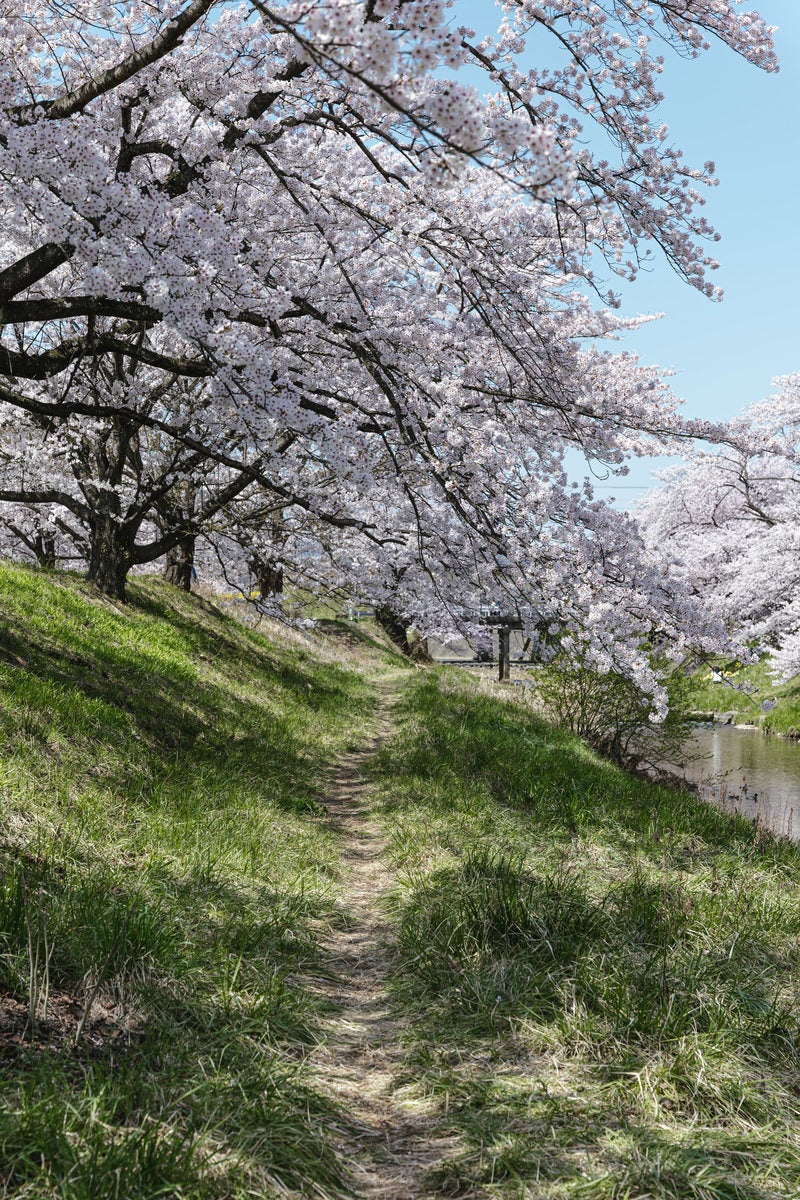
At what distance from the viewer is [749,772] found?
15.0 metres

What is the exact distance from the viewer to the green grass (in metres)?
2.71

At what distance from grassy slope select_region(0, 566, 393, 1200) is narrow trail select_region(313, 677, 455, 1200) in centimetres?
12

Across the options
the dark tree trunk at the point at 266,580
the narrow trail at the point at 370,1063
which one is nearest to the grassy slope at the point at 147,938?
the narrow trail at the point at 370,1063

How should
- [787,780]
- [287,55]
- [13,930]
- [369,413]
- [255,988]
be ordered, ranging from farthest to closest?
[787,780], [369,413], [287,55], [255,988], [13,930]

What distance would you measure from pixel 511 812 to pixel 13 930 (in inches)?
160

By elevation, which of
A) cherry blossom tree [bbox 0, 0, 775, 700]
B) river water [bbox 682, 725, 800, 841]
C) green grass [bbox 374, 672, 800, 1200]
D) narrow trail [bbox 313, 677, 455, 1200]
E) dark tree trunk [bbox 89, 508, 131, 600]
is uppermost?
cherry blossom tree [bbox 0, 0, 775, 700]

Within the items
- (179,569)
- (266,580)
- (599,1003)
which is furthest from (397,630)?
(599,1003)

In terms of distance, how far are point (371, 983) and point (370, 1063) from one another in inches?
28.8

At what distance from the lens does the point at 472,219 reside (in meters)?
7.44

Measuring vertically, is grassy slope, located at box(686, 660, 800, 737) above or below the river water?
above

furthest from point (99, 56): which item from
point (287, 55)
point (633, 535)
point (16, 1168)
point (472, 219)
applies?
point (16, 1168)

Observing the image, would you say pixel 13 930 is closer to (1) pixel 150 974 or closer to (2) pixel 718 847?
(1) pixel 150 974

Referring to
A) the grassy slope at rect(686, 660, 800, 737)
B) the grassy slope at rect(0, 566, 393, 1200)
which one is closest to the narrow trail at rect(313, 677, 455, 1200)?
the grassy slope at rect(0, 566, 393, 1200)

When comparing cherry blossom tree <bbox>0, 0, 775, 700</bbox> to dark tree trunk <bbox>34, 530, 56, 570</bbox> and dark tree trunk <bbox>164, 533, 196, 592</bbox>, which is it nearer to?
dark tree trunk <bbox>164, 533, 196, 592</bbox>
